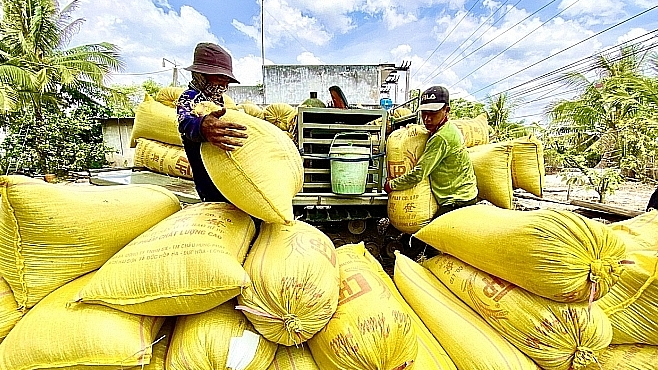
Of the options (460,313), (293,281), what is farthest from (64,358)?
(460,313)

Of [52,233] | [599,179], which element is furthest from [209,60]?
[599,179]

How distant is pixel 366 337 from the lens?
3.70 ft

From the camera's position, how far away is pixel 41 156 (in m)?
9.50

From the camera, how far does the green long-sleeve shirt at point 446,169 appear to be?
7.22ft

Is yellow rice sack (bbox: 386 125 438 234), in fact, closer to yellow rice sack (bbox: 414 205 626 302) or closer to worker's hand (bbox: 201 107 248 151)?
yellow rice sack (bbox: 414 205 626 302)

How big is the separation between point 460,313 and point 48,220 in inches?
58.9

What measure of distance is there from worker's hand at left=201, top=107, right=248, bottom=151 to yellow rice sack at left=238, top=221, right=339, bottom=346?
0.41 m

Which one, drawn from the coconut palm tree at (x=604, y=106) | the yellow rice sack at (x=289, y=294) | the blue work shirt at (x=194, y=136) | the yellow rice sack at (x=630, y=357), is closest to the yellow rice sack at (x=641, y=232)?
the yellow rice sack at (x=630, y=357)

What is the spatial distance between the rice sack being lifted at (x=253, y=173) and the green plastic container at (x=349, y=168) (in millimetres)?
1161

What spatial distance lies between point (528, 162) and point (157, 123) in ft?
10.1

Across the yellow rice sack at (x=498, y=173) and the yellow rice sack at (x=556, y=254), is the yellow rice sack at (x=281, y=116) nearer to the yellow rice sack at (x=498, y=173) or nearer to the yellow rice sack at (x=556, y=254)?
the yellow rice sack at (x=498, y=173)

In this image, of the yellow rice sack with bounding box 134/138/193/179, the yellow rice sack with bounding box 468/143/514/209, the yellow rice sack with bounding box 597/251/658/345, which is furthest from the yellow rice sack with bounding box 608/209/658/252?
the yellow rice sack with bounding box 134/138/193/179

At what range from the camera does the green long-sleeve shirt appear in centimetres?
220

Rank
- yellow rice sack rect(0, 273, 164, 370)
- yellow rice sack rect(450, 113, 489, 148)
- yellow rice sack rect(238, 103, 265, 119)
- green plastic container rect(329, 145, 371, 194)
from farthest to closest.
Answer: yellow rice sack rect(238, 103, 265, 119)
yellow rice sack rect(450, 113, 489, 148)
green plastic container rect(329, 145, 371, 194)
yellow rice sack rect(0, 273, 164, 370)
